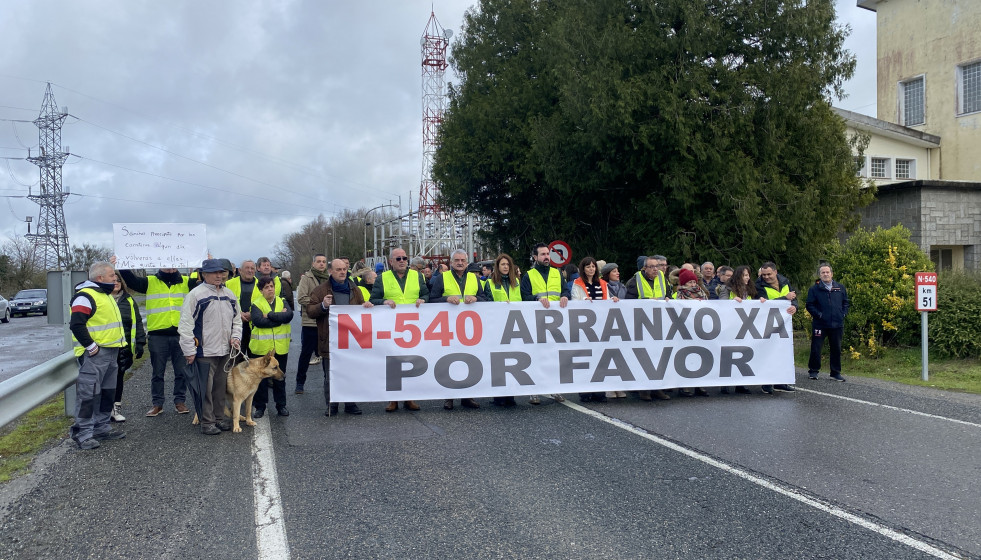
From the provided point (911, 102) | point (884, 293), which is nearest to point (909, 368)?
point (884, 293)

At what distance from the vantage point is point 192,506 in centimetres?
507

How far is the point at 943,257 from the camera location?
829 inches

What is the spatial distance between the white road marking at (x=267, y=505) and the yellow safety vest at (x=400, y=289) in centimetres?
237

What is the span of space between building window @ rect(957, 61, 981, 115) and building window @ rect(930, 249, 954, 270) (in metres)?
8.99

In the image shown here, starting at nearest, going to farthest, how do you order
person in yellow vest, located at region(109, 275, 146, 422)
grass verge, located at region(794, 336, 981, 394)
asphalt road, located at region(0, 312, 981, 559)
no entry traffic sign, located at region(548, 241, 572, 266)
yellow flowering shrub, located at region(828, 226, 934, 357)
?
asphalt road, located at region(0, 312, 981, 559), person in yellow vest, located at region(109, 275, 146, 422), grass verge, located at region(794, 336, 981, 394), yellow flowering shrub, located at region(828, 226, 934, 357), no entry traffic sign, located at region(548, 241, 572, 266)

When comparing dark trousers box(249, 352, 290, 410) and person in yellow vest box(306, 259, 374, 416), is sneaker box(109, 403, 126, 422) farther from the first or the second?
person in yellow vest box(306, 259, 374, 416)

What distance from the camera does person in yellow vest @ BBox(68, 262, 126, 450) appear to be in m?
6.87

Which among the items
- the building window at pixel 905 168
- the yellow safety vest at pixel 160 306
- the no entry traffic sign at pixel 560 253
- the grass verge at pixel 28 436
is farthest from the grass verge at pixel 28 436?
the building window at pixel 905 168

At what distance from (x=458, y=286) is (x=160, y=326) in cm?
371

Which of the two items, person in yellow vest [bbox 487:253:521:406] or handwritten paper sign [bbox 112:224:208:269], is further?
person in yellow vest [bbox 487:253:521:406]

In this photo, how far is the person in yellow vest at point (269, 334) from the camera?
814 centimetres

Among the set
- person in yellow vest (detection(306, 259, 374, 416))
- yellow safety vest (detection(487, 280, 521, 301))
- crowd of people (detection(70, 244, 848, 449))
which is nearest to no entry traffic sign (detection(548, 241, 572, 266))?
crowd of people (detection(70, 244, 848, 449))

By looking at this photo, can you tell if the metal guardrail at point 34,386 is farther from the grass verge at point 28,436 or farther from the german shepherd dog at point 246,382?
the german shepherd dog at point 246,382

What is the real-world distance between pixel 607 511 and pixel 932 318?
1053 centimetres
